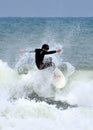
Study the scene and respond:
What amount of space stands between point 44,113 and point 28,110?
1.46 feet

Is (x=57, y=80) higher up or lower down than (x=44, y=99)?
higher up

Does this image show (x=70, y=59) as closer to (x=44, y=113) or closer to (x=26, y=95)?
(x=26, y=95)

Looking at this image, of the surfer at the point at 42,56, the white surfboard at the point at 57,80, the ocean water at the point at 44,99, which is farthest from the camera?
the white surfboard at the point at 57,80

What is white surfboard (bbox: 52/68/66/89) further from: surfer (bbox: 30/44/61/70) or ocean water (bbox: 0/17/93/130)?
surfer (bbox: 30/44/61/70)

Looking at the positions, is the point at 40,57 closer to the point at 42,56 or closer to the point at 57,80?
the point at 42,56

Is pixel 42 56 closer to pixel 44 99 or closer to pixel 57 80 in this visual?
pixel 57 80

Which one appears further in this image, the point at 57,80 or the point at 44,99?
the point at 57,80

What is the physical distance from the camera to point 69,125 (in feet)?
34.6

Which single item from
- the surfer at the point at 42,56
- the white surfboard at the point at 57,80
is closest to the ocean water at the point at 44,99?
the white surfboard at the point at 57,80

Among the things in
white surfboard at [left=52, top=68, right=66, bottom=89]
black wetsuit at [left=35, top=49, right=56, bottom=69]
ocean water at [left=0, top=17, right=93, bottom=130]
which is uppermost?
black wetsuit at [left=35, top=49, right=56, bottom=69]

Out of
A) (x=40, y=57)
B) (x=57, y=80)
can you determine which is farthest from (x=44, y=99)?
(x=40, y=57)

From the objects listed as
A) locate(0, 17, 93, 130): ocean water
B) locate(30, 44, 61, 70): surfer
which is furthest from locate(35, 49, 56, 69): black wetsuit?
locate(0, 17, 93, 130): ocean water

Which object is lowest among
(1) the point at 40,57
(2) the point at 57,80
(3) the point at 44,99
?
(3) the point at 44,99

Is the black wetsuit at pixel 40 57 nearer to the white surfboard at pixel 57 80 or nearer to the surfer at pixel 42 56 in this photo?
the surfer at pixel 42 56
